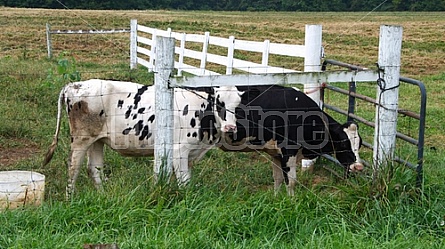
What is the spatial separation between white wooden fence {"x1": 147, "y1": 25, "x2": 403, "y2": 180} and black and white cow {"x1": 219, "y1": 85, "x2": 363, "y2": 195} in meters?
0.62

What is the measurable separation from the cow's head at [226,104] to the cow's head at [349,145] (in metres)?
1.11

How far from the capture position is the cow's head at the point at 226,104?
20.9 ft

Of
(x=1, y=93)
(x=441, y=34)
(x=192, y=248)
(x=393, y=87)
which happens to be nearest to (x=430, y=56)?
(x=441, y=34)

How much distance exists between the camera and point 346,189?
5.41 metres

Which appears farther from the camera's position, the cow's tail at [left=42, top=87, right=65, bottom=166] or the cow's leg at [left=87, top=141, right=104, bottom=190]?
the cow's leg at [left=87, top=141, right=104, bottom=190]

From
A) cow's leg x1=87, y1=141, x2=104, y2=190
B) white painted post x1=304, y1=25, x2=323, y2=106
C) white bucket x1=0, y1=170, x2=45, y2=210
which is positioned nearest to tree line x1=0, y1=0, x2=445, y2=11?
white painted post x1=304, y1=25, x2=323, y2=106

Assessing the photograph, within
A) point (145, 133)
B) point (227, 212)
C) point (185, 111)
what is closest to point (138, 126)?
point (145, 133)

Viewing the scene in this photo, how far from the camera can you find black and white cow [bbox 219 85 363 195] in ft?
21.4

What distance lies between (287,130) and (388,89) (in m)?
1.21

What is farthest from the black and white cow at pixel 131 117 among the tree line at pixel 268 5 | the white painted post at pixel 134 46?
the tree line at pixel 268 5

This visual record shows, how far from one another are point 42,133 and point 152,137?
9.91ft

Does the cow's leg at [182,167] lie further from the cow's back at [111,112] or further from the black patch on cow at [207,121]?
the cow's back at [111,112]

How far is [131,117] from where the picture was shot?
21.6 feet

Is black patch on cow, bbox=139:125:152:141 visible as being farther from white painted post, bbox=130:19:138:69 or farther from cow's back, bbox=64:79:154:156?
white painted post, bbox=130:19:138:69
